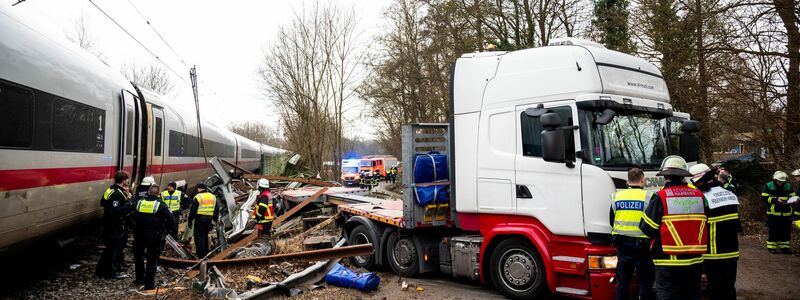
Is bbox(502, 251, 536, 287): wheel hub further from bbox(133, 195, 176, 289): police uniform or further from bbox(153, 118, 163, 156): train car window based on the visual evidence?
bbox(153, 118, 163, 156): train car window

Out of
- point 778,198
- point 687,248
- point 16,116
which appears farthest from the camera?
point 778,198

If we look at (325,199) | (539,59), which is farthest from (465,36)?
(539,59)

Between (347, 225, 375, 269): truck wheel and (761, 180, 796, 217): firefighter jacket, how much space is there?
24.8ft

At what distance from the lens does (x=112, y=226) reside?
25.0 ft

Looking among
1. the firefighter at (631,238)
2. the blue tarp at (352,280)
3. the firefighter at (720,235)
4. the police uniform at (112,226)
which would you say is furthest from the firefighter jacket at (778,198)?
the police uniform at (112,226)

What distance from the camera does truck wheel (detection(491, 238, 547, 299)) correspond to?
5820mm

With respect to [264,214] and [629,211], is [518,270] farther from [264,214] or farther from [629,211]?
[264,214]

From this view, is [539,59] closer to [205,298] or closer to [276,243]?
[205,298]

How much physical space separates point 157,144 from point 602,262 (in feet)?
32.3

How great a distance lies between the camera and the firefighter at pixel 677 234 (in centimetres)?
445

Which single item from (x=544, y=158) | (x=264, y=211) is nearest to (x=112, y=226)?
(x=264, y=211)

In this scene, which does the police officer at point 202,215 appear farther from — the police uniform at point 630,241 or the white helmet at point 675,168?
the white helmet at point 675,168

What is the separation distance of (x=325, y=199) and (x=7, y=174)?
7.99 metres

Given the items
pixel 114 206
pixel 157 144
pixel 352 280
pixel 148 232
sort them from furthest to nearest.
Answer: pixel 157 144, pixel 114 206, pixel 148 232, pixel 352 280
